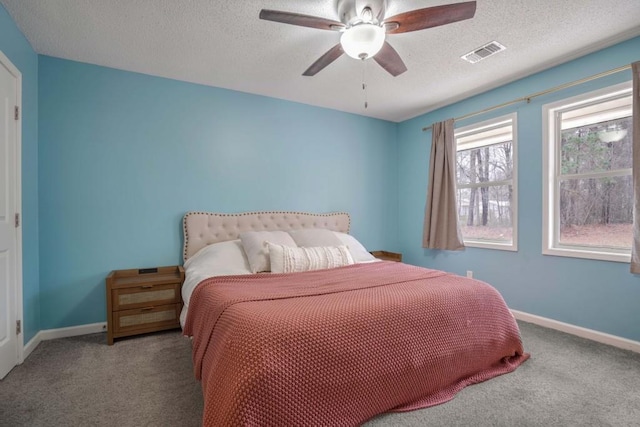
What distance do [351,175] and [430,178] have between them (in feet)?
3.36

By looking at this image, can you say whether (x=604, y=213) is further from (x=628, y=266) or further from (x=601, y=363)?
(x=601, y=363)

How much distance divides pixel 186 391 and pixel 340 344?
1101 mm

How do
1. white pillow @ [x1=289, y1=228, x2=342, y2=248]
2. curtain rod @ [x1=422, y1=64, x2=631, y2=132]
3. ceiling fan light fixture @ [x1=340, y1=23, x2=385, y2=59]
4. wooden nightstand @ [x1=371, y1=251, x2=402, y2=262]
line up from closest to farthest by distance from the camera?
ceiling fan light fixture @ [x1=340, y1=23, x2=385, y2=59] → curtain rod @ [x1=422, y1=64, x2=631, y2=132] → white pillow @ [x1=289, y1=228, x2=342, y2=248] → wooden nightstand @ [x1=371, y1=251, x2=402, y2=262]

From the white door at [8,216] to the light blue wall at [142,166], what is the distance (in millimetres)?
497

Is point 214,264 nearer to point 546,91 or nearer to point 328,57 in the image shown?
point 328,57

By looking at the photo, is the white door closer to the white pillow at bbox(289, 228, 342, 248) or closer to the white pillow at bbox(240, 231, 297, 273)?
the white pillow at bbox(240, 231, 297, 273)

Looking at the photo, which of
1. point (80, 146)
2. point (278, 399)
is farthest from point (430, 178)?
point (80, 146)

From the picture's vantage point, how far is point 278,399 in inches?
46.4

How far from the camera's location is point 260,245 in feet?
8.96

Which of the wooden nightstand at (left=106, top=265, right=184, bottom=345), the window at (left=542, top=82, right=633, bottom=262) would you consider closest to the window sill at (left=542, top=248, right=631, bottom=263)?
the window at (left=542, top=82, right=633, bottom=262)

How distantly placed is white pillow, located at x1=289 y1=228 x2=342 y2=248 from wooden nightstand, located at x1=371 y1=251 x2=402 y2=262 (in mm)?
1117

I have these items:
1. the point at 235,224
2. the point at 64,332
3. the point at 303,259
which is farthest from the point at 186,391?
the point at 235,224

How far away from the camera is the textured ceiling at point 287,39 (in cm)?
198

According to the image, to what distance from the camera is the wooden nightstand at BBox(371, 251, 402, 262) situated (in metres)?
3.97
